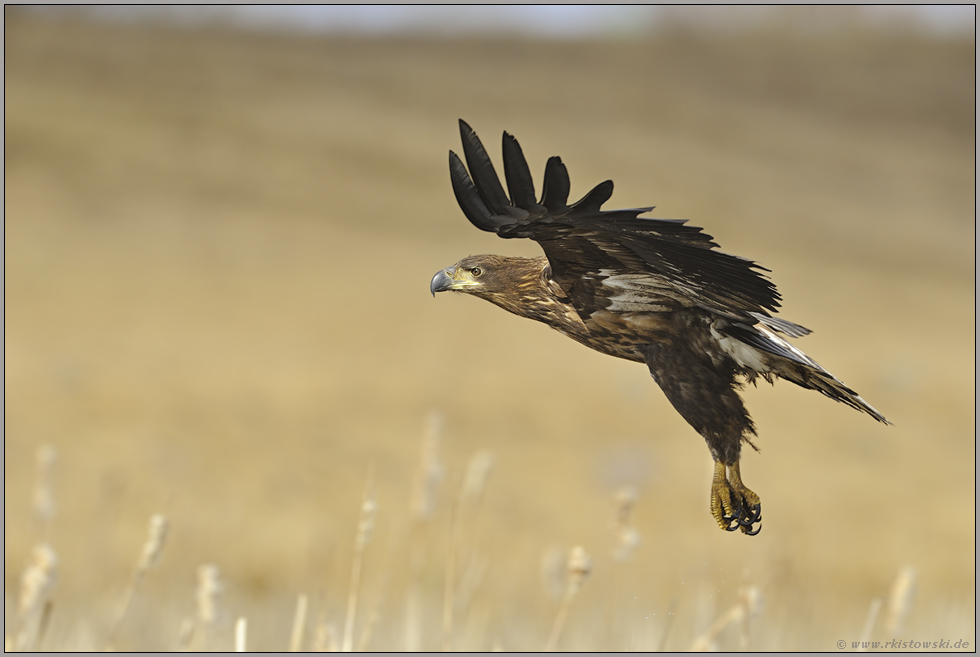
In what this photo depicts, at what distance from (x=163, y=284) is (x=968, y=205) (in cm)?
2739

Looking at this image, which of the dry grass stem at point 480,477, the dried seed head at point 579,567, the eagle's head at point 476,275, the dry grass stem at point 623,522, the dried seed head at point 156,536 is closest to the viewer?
the eagle's head at point 476,275

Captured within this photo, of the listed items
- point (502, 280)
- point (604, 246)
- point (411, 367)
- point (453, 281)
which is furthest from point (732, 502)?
point (411, 367)

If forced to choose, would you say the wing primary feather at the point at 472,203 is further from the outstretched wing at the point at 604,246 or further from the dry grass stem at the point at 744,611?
the dry grass stem at the point at 744,611

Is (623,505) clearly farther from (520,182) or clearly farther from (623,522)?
(520,182)

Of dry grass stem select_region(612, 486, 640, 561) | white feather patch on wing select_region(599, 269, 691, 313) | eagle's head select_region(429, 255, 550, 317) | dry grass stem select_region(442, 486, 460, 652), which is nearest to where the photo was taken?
white feather patch on wing select_region(599, 269, 691, 313)

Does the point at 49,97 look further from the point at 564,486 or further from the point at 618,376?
the point at 564,486

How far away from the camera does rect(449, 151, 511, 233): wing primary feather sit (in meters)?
1.67

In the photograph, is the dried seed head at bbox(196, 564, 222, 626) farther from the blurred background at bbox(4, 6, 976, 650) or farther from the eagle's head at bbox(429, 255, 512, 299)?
the eagle's head at bbox(429, 255, 512, 299)

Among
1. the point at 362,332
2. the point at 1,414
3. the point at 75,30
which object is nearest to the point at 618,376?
the point at 362,332

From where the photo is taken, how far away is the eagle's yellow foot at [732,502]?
162cm

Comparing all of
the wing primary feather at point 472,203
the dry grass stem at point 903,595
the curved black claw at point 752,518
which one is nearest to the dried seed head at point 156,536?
the wing primary feather at point 472,203

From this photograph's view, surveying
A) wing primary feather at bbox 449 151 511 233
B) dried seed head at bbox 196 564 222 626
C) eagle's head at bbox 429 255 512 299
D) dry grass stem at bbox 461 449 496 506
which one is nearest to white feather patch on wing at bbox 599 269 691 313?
wing primary feather at bbox 449 151 511 233

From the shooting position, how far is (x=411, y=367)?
47.5ft

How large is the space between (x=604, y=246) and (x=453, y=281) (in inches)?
17.3
